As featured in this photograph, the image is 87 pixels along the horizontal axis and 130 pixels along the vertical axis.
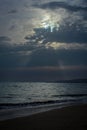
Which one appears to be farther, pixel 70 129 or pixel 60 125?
pixel 60 125

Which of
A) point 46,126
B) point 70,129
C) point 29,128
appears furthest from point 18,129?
point 70,129

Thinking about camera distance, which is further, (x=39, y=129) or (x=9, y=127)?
(x=9, y=127)

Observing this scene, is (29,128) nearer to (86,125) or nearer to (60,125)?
(60,125)

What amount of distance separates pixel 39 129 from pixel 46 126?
974 millimetres

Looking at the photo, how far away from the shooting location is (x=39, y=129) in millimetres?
14164

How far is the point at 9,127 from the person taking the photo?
15.5 metres

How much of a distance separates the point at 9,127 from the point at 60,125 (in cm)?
290

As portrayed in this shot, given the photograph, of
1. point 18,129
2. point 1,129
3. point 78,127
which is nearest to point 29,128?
point 18,129

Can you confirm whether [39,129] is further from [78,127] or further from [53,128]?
[78,127]

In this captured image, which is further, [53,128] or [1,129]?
[1,129]

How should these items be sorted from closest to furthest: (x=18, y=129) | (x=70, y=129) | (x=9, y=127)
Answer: (x=70, y=129), (x=18, y=129), (x=9, y=127)

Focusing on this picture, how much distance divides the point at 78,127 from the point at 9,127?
402 centimetres

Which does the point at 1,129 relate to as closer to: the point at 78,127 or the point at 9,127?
the point at 9,127

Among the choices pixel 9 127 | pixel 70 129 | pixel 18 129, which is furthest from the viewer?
pixel 9 127
